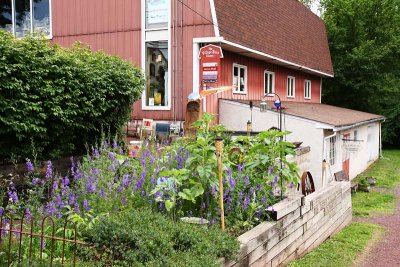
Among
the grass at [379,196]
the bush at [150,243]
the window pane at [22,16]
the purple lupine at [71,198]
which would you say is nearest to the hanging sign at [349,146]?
the grass at [379,196]

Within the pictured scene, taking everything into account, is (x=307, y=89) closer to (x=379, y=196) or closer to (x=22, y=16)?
(x=379, y=196)

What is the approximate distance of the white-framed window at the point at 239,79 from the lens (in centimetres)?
1531

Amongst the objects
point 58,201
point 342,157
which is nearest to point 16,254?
point 58,201

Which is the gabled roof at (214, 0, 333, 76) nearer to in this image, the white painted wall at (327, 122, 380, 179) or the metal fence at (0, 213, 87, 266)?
the white painted wall at (327, 122, 380, 179)

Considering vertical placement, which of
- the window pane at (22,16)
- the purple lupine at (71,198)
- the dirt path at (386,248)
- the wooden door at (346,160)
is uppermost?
the window pane at (22,16)

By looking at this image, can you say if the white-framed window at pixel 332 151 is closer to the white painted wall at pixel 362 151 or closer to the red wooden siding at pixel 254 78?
the white painted wall at pixel 362 151

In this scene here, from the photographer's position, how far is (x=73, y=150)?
8.56 m

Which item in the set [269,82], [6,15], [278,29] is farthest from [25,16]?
[278,29]

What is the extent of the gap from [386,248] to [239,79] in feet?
30.0

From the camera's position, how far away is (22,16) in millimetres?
16422

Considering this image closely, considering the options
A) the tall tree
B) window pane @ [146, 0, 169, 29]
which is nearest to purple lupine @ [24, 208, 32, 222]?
window pane @ [146, 0, 169, 29]

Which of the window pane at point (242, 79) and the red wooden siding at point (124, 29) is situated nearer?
the red wooden siding at point (124, 29)

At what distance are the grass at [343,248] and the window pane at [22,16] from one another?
13.6m

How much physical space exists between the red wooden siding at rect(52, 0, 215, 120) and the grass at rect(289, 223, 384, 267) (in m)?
6.53
